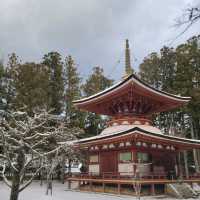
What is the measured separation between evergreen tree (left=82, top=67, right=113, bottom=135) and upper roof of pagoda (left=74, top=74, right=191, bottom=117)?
1144 centimetres

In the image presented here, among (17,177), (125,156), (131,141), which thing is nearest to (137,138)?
(131,141)

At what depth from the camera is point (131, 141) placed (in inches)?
794

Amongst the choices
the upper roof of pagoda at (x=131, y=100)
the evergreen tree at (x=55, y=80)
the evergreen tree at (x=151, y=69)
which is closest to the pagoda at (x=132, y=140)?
the upper roof of pagoda at (x=131, y=100)

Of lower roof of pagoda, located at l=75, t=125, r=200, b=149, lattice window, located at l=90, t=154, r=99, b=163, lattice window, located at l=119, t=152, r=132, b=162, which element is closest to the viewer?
lower roof of pagoda, located at l=75, t=125, r=200, b=149

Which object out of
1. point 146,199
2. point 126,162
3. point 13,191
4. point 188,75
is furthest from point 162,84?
point 13,191

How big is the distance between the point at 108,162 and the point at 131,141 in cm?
340

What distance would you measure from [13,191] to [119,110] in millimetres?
17816

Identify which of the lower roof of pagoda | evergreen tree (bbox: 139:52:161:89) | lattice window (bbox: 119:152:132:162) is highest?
evergreen tree (bbox: 139:52:161:89)

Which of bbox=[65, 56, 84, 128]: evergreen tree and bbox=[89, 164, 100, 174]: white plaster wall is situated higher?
bbox=[65, 56, 84, 128]: evergreen tree

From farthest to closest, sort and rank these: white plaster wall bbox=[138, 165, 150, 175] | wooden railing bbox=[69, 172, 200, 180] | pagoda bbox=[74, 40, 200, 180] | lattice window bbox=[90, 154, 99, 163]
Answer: lattice window bbox=[90, 154, 99, 163], white plaster wall bbox=[138, 165, 150, 175], pagoda bbox=[74, 40, 200, 180], wooden railing bbox=[69, 172, 200, 180]

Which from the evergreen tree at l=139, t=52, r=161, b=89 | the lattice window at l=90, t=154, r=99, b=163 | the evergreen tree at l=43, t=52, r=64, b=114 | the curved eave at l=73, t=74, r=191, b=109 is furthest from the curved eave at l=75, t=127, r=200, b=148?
the evergreen tree at l=139, t=52, r=161, b=89

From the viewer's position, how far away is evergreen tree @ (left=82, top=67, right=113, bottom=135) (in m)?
38.4

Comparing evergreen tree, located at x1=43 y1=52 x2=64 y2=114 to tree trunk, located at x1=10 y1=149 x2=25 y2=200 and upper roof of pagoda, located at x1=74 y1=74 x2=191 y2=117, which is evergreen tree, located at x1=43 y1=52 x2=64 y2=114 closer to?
upper roof of pagoda, located at x1=74 y1=74 x2=191 y2=117

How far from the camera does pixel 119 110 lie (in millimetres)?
24484
